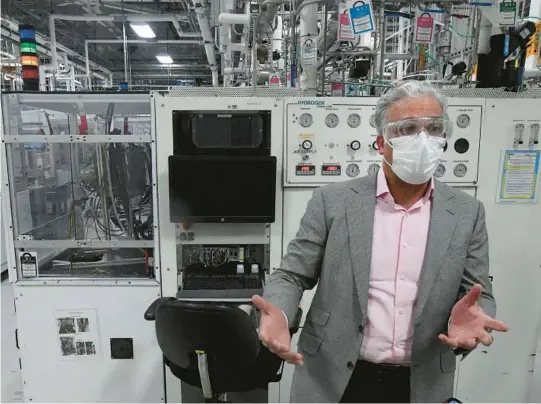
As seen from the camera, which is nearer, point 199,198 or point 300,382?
point 300,382

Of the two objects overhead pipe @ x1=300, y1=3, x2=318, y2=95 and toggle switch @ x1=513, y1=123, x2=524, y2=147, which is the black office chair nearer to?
overhead pipe @ x1=300, y1=3, x2=318, y2=95

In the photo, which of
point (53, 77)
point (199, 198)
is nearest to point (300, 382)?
point (199, 198)

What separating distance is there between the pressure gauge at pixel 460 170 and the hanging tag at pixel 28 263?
220 cm

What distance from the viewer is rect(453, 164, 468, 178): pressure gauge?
1942 mm

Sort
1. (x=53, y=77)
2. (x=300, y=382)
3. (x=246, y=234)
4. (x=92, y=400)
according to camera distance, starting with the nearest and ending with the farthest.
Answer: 1. (x=300, y=382)
2. (x=246, y=234)
3. (x=92, y=400)
4. (x=53, y=77)

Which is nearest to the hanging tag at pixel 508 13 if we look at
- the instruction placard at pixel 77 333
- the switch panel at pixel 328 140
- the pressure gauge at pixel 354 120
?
the switch panel at pixel 328 140

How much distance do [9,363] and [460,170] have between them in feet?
10.2

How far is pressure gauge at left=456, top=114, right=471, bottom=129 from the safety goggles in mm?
811

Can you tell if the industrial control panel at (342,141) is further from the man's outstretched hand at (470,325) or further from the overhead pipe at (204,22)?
the overhead pipe at (204,22)

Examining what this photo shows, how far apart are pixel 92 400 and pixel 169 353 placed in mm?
1053

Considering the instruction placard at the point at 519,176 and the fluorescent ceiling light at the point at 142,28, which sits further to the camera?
the fluorescent ceiling light at the point at 142,28

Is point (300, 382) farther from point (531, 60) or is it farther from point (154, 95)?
point (531, 60)

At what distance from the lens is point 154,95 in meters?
1.83

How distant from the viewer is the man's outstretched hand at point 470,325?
96 centimetres
